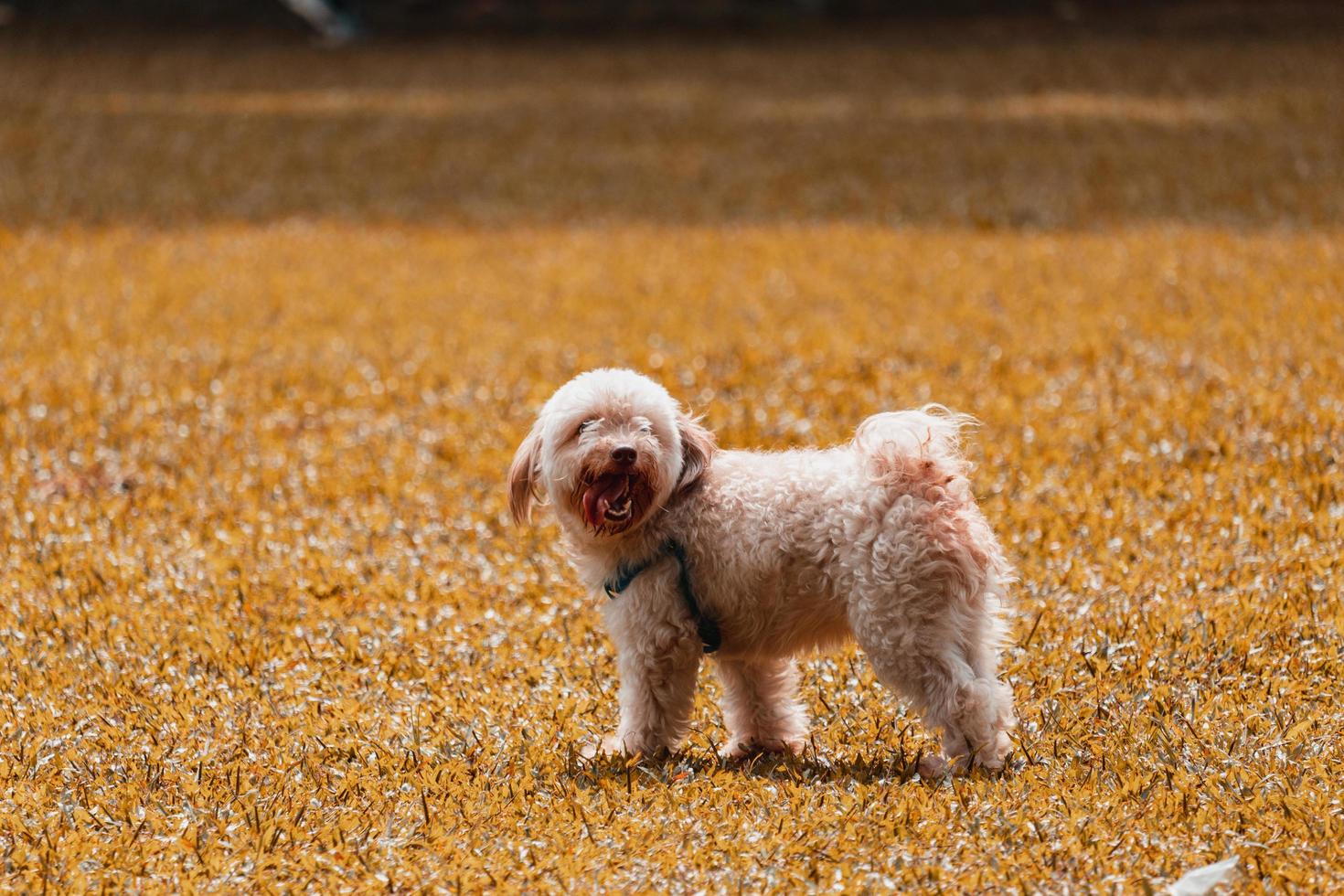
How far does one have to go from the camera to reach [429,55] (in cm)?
2711

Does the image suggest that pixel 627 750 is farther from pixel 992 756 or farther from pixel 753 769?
pixel 992 756

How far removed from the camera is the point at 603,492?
4.71 m

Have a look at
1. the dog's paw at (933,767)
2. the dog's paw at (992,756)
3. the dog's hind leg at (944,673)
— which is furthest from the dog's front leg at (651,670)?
the dog's paw at (992,756)

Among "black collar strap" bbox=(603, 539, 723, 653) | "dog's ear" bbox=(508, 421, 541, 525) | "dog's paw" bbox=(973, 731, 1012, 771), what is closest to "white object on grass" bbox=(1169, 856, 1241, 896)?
"dog's paw" bbox=(973, 731, 1012, 771)

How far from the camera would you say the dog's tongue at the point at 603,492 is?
4.69 meters

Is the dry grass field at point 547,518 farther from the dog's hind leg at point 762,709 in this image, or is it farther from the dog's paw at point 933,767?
the dog's hind leg at point 762,709

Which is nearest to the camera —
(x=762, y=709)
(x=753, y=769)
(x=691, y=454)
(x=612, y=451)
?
(x=612, y=451)

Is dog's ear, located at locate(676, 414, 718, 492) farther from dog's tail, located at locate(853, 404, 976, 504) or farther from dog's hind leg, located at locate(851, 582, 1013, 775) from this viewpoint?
dog's hind leg, located at locate(851, 582, 1013, 775)

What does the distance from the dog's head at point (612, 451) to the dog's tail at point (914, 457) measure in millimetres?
589

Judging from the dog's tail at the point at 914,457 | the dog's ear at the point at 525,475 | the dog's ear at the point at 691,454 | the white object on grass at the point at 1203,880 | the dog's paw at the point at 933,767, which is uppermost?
the dog's tail at the point at 914,457

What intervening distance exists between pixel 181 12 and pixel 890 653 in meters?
29.1

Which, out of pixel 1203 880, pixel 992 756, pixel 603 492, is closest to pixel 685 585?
pixel 603 492

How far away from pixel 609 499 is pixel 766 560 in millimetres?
500

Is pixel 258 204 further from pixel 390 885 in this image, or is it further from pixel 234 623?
pixel 390 885
